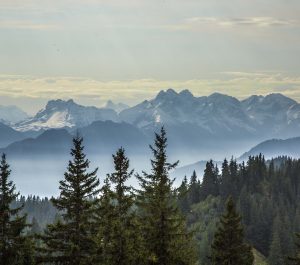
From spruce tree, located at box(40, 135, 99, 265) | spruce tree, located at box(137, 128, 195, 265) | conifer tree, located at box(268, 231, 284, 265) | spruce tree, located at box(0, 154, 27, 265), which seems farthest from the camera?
conifer tree, located at box(268, 231, 284, 265)

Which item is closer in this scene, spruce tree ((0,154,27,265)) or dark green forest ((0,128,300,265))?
dark green forest ((0,128,300,265))

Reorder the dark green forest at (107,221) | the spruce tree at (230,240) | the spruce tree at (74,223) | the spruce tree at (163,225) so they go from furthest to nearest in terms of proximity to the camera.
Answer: the spruce tree at (230,240)
the spruce tree at (163,225)
the dark green forest at (107,221)
the spruce tree at (74,223)

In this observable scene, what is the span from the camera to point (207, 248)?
521ft

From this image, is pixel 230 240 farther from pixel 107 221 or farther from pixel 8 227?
pixel 8 227

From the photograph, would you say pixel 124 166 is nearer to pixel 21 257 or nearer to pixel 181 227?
pixel 181 227

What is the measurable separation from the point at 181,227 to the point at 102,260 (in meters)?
6.50

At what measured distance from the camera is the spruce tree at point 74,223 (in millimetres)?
39375

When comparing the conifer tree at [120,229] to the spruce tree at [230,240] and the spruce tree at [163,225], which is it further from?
the spruce tree at [230,240]

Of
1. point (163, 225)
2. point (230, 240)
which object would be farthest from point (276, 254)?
point (163, 225)

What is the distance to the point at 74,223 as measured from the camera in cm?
3975

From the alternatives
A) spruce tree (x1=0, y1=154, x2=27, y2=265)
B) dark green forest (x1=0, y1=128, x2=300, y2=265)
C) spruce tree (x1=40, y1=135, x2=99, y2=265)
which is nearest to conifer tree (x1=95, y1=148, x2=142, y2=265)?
dark green forest (x1=0, y1=128, x2=300, y2=265)

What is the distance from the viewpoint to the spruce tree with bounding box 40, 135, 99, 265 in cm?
3938

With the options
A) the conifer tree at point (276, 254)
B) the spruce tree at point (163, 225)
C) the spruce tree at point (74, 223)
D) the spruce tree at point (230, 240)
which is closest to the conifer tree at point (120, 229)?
the spruce tree at point (74, 223)

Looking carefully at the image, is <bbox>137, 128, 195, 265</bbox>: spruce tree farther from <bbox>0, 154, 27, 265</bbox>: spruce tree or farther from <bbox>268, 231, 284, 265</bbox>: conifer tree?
<bbox>268, 231, 284, 265</bbox>: conifer tree
